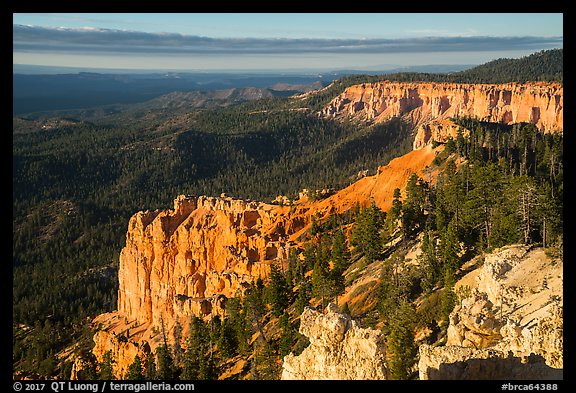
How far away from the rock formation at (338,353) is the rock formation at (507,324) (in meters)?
1.50

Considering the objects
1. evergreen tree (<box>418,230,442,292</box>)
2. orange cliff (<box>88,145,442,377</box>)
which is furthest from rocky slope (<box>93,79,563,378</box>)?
evergreen tree (<box>418,230,442,292</box>)

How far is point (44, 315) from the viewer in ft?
234

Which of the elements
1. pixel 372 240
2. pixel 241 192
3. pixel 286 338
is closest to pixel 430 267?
pixel 372 240

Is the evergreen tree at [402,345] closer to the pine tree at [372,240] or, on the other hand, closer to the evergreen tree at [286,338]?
the evergreen tree at [286,338]

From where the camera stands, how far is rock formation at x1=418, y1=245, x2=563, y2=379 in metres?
14.2

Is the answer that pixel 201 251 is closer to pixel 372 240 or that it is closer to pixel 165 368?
pixel 165 368

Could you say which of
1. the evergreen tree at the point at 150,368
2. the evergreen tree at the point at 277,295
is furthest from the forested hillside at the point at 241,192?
the evergreen tree at the point at 150,368

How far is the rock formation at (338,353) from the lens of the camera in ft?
51.5

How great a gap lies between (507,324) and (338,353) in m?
5.80
